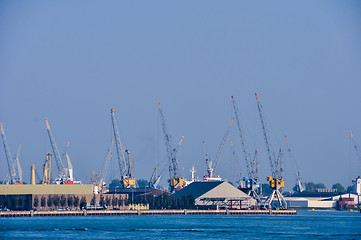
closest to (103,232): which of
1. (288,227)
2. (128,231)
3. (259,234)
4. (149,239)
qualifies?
(128,231)

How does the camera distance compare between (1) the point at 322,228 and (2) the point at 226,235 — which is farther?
(1) the point at 322,228

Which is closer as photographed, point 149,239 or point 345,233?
point 149,239

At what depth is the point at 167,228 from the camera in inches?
6275

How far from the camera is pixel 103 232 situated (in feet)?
477

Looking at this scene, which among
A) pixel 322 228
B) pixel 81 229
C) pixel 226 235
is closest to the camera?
pixel 226 235

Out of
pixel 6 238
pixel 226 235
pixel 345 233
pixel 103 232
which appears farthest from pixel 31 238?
pixel 345 233

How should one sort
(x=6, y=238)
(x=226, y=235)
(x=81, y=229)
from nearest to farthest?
(x=6, y=238) → (x=226, y=235) → (x=81, y=229)

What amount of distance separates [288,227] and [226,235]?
93.9 ft

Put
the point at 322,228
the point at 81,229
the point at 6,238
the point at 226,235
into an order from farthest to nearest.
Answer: the point at 322,228
the point at 81,229
the point at 226,235
the point at 6,238

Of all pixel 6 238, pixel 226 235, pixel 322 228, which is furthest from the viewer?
pixel 322 228

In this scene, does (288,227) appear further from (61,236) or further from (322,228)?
(61,236)

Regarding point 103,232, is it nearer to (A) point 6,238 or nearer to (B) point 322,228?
(A) point 6,238

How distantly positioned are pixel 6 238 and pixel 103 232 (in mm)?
19146

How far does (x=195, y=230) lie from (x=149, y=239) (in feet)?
74.2
